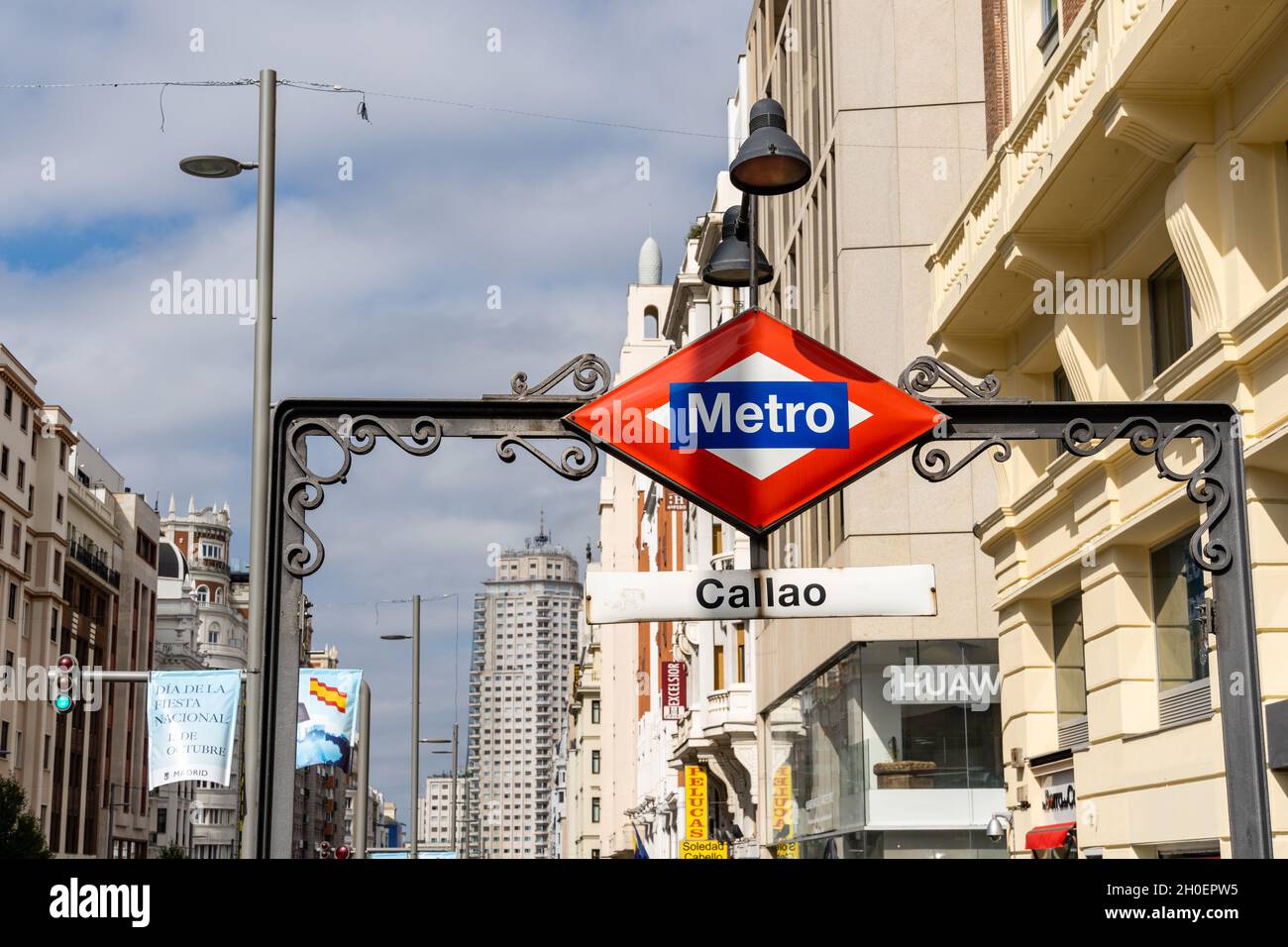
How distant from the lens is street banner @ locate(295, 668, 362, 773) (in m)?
22.2

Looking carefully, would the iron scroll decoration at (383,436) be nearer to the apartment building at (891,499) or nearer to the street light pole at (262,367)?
the street light pole at (262,367)

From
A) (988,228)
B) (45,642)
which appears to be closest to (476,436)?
(988,228)

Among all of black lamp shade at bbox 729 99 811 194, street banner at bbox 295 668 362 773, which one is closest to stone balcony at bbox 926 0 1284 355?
black lamp shade at bbox 729 99 811 194

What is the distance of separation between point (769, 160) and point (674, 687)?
5459cm

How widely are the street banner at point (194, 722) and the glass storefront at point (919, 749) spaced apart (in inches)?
493

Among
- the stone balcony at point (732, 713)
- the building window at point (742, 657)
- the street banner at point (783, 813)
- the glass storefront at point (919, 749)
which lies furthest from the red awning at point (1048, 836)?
the building window at point (742, 657)

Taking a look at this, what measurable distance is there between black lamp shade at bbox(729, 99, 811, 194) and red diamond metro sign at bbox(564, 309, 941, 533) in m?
1.23

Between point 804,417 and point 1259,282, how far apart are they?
8.05 meters

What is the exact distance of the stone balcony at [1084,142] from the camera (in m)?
13.3

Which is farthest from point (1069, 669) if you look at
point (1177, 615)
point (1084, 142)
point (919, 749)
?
point (919, 749)

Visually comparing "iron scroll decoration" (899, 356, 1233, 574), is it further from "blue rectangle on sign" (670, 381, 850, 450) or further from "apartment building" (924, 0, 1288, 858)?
"apartment building" (924, 0, 1288, 858)

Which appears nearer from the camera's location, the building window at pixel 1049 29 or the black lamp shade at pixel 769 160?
the black lamp shade at pixel 769 160
